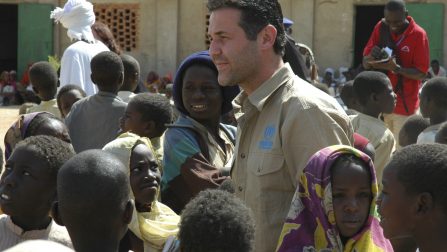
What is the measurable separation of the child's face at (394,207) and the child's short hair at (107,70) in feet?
10.6

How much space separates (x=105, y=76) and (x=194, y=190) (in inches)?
80.5

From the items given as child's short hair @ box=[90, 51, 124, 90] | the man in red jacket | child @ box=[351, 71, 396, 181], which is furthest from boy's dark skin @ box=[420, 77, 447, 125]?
child's short hair @ box=[90, 51, 124, 90]

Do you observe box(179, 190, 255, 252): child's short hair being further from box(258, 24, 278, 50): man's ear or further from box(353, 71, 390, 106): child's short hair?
box(353, 71, 390, 106): child's short hair

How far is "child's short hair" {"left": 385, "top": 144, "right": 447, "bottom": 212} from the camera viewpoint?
3.10m

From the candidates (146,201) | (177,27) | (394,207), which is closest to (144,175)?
(146,201)

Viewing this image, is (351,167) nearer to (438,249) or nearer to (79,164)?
(438,249)

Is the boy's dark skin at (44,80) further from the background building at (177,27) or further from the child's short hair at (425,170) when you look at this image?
the background building at (177,27)

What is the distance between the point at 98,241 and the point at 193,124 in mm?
1397

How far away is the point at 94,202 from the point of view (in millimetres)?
3205

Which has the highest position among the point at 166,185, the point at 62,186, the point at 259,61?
the point at 259,61

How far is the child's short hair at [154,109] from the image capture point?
516 centimetres

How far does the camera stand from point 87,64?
7.20 metres

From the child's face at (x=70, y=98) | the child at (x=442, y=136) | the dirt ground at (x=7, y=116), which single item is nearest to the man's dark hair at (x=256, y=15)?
the child at (x=442, y=136)

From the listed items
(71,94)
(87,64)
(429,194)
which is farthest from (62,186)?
(87,64)
